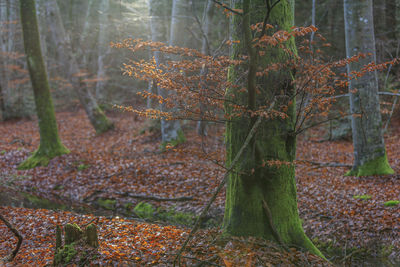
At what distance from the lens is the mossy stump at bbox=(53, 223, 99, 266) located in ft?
13.5

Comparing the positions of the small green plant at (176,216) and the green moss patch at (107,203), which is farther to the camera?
the green moss patch at (107,203)

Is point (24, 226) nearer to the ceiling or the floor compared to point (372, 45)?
nearer to the floor

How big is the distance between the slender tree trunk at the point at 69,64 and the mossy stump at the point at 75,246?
12.1 metres

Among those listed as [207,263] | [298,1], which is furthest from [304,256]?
[298,1]

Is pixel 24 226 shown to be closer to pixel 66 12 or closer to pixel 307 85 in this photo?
pixel 307 85

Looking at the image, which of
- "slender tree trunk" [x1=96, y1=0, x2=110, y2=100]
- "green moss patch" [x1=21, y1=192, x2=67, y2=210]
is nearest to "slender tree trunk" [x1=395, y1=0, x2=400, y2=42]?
"green moss patch" [x1=21, y1=192, x2=67, y2=210]

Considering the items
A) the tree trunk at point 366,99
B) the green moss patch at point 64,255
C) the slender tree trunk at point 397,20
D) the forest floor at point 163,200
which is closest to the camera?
the green moss patch at point 64,255

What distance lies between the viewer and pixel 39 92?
1180 centimetres

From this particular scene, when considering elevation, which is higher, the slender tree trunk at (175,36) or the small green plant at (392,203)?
the slender tree trunk at (175,36)

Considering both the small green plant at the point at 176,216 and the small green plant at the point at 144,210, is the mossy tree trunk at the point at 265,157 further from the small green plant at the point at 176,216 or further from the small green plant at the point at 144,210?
the small green plant at the point at 144,210

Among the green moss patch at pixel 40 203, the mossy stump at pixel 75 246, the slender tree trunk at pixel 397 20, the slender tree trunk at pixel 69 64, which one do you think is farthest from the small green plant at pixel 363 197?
the slender tree trunk at pixel 69 64

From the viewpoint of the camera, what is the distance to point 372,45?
876 cm

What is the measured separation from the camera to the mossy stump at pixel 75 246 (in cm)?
410

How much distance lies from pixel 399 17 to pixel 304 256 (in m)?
16.0
